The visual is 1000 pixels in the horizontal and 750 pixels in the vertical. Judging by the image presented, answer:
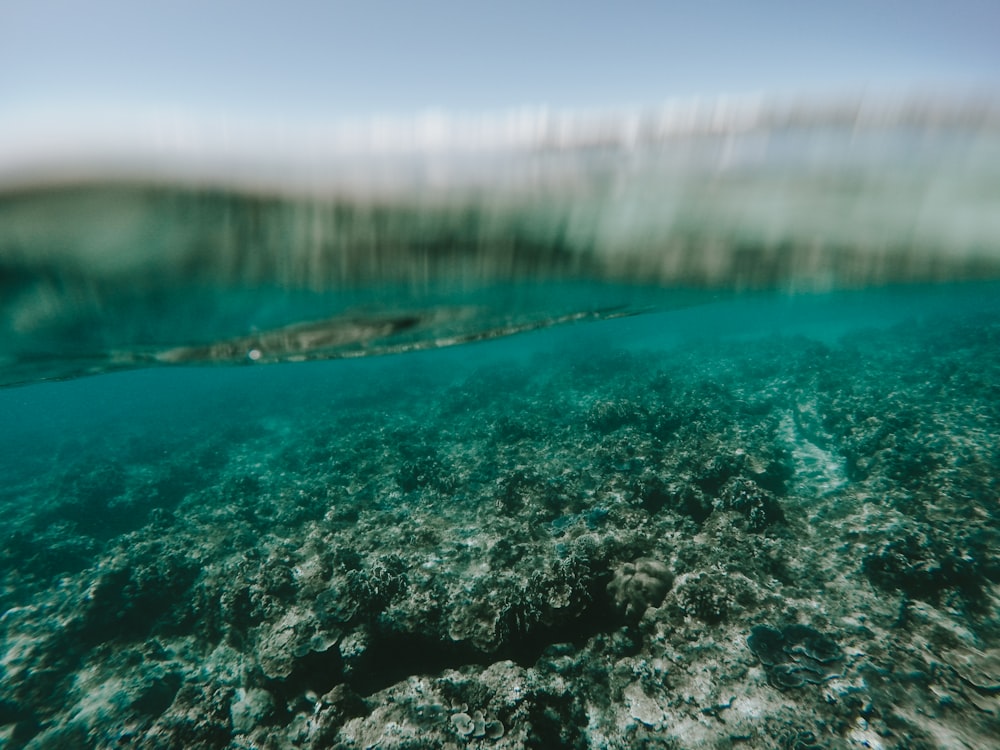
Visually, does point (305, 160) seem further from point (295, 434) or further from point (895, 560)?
point (295, 434)

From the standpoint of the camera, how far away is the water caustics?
11.2 ft

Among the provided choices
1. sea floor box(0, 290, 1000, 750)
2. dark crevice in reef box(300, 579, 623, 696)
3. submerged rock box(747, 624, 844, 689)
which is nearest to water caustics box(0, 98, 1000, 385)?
sea floor box(0, 290, 1000, 750)

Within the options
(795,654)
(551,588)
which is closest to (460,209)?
(551,588)

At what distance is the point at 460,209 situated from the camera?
4250 millimetres

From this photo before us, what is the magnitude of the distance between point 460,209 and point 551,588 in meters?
5.91

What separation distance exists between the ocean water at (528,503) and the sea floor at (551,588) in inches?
2.0

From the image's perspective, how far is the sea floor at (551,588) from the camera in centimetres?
565

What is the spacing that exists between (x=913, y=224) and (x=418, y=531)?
31.8ft

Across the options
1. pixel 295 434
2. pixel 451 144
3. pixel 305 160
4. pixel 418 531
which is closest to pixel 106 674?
pixel 418 531

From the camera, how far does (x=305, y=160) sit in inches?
138

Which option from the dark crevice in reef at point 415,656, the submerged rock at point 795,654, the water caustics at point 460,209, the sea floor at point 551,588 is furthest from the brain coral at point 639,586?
the water caustics at point 460,209

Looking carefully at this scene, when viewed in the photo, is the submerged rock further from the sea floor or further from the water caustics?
the water caustics

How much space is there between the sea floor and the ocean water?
0.17 feet

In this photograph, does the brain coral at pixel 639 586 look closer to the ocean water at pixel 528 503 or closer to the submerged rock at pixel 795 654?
the ocean water at pixel 528 503
